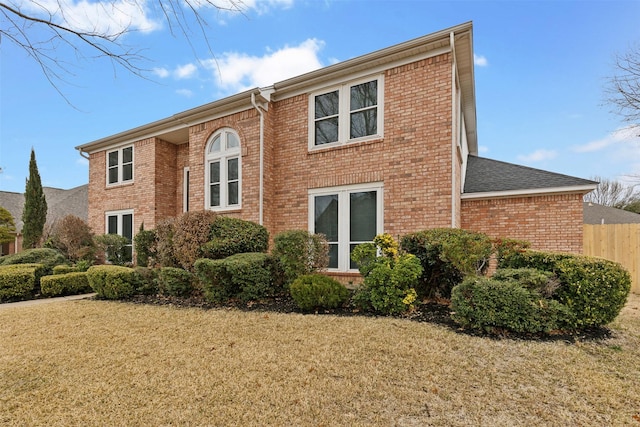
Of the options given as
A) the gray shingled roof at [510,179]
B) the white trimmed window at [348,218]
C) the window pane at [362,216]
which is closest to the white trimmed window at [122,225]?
the white trimmed window at [348,218]

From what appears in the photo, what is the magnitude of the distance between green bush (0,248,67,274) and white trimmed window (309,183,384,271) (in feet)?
28.6

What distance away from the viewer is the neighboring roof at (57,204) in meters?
21.6

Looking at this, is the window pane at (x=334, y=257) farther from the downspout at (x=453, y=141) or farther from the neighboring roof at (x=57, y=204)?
the neighboring roof at (x=57, y=204)

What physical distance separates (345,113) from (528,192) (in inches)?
191

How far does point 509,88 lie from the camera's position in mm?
11258

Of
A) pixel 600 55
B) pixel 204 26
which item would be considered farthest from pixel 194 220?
pixel 600 55

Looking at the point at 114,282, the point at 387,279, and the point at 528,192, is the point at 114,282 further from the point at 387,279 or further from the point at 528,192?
the point at 528,192

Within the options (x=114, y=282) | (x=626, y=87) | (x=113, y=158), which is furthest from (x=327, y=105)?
(x=113, y=158)

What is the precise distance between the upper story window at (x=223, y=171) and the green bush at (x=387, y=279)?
5267 mm

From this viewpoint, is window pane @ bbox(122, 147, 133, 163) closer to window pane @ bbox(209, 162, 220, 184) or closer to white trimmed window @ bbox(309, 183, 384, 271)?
window pane @ bbox(209, 162, 220, 184)

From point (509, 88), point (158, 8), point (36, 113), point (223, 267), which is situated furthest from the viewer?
point (509, 88)

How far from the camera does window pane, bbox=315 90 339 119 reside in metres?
8.74

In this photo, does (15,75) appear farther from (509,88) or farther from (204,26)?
(509,88)

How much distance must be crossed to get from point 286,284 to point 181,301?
7.87 ft
